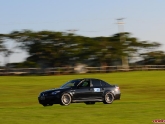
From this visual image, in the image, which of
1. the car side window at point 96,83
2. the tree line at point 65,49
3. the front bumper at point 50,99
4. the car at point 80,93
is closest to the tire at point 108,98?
the car at point 80,93

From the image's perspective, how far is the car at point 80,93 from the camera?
22312 millimetres

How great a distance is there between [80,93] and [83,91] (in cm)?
25

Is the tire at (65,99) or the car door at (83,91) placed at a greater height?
the car door at (83,91)

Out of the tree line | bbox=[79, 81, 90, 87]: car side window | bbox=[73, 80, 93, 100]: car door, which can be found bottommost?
bbox=[73, 80, 93, 100]: car door

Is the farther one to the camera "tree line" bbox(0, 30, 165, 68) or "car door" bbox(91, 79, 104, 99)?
"tree line" bbox(0, 30, 165, 68)

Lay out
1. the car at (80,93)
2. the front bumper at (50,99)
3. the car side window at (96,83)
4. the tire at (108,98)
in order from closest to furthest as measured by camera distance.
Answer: the front bumper at (50,99), the car at (80,93), the tire at (108,98), the car side window at (96,83)

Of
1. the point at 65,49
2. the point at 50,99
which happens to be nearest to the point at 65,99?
the point at 50,99

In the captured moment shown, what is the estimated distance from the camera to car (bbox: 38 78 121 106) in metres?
22.3

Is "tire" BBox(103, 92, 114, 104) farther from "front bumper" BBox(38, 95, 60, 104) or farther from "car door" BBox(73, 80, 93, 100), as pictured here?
"front bumper" BBox(38, 95, 60, 104)

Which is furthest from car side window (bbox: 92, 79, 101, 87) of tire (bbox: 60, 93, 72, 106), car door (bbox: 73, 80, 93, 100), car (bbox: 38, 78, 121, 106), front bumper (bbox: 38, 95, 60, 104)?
front bumper (bbox: 38, 95, 60, 104)

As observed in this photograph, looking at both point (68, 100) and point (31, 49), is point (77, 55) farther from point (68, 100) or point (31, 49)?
point (68, 100)

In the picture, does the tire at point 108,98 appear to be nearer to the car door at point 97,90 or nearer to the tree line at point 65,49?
the car door at point 97,90

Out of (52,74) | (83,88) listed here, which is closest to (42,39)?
(52,74)

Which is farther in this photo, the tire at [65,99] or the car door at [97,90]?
the car door at [97,90]
